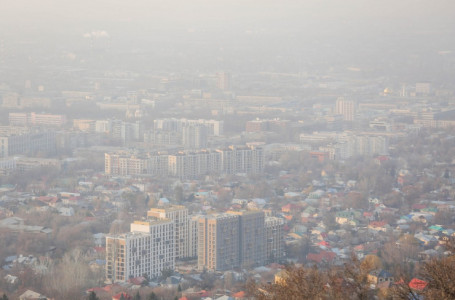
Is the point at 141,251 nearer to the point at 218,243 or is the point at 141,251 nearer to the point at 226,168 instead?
the point at 218,243

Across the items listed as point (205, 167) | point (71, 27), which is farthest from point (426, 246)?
point (71, 27)

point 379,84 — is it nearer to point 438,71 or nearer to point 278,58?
point 438,71

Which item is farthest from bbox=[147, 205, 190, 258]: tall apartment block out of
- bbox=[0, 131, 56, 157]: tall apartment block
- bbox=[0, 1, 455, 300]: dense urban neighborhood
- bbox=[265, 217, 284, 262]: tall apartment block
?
bbox=[0, 131, 56, 157]: tall apartment block

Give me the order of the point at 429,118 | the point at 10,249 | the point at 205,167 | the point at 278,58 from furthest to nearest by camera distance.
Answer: the point at 278,58
the point at 429,118
the point at 205,167
the point at 10,249

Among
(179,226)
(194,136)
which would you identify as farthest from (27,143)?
(179,226)

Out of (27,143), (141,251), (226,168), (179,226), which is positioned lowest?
(141,251)

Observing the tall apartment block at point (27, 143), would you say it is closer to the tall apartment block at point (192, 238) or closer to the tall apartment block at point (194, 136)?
the tall apartment block at point (194, 136)
